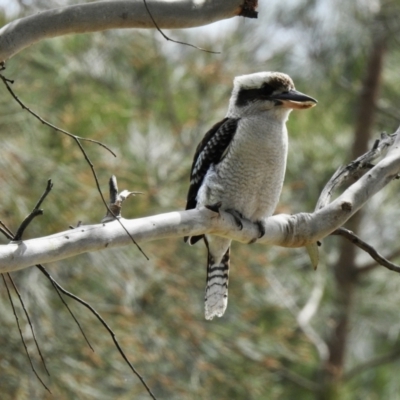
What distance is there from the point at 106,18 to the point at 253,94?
4.29 ft

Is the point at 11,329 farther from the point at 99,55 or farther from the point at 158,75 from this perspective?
the point at 158,75

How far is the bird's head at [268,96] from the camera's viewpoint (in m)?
3.05

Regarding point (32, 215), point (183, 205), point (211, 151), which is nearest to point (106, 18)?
point (32, 215)

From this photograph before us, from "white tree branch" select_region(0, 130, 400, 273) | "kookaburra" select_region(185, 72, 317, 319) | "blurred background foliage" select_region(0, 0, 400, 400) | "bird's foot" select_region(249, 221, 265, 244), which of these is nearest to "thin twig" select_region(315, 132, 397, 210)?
"white tree branch" select_region(0, 130, 400, 273)

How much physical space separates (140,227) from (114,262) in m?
2.36

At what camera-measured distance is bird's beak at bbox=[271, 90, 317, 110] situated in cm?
299

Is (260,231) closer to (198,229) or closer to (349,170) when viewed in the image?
(349,170)

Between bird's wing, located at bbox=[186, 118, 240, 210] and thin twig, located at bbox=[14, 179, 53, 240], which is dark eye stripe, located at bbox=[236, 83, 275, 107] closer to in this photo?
bird's wing, located at bbox=[186, 118, 240, 210]

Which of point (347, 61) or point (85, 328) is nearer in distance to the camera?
point (85, 328)

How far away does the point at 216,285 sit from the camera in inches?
129

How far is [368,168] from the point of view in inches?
100

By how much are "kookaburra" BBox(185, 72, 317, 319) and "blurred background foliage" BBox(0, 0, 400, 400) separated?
990 mm

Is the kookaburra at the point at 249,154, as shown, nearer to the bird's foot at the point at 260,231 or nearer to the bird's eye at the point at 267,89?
the bird's eye at the point at 267,89

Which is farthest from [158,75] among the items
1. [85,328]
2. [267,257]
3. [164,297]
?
[85,328]
